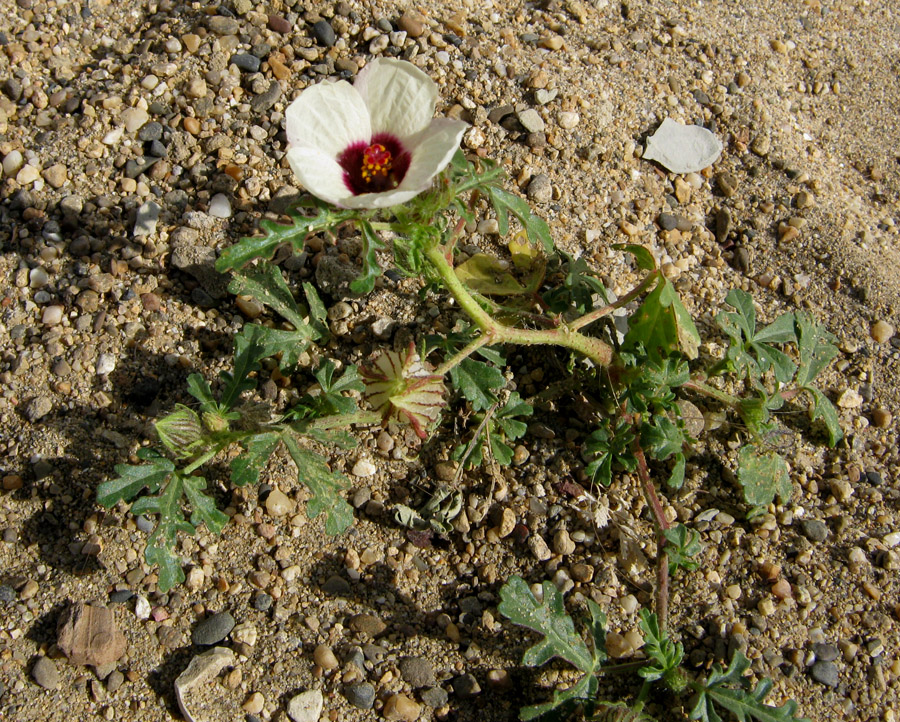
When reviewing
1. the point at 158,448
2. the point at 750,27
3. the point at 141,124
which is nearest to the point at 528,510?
the point at 158,448

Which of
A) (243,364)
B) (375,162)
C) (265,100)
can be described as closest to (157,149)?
(265,100)

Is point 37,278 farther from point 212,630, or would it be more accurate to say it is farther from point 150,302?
point 212,630

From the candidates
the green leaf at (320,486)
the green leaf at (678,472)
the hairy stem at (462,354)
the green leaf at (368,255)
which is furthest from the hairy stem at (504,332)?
the green leaf at (320,486)

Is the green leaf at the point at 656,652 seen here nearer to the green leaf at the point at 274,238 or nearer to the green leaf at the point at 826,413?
the green leaf at the point at 826,413

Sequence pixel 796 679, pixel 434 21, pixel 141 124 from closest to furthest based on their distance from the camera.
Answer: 1. pixel 796 679
2. pixel 141 124
3. pixel 434 21

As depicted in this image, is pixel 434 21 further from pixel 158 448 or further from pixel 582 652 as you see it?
pixel 582 652

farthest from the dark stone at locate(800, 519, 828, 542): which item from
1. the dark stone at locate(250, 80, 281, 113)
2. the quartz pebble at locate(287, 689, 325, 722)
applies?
the dark stone at locate(250, 80, 281, 113)
